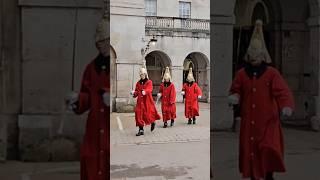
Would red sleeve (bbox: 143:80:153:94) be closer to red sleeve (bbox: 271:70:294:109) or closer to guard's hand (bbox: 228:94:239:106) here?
guard's hand (bbox: 228:94:239:106)

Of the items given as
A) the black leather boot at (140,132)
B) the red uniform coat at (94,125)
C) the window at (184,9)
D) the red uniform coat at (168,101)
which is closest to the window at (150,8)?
the window at (184,9)

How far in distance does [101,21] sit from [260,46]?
0.81 metres

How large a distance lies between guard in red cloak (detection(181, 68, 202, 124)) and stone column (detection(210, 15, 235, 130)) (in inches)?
9.5

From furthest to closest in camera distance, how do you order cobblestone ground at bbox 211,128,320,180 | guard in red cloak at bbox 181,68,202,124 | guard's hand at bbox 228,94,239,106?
1. guard in red cloak at bbox 181,68,202,124
2. cobblestone ground at bbox 211,128,320,180
3. guard's hand at bbox 228,94,239,106

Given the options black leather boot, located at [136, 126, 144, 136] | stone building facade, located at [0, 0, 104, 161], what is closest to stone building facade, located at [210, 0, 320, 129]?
stone building facade, located at [0, 0, 104, 161]

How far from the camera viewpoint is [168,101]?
3246 mm

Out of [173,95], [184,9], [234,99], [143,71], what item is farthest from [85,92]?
[184,9]

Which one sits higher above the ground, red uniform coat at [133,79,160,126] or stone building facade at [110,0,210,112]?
stone building facade at [110,0,210,112]

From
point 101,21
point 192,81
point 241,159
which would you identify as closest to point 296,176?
point 241,159

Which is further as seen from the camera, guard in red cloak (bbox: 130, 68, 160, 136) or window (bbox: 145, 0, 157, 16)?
window (bbox: 145, 0, 157, 16)


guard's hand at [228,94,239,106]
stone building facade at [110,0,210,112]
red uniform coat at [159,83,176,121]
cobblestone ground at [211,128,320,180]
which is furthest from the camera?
red uniform coat at [159,83,176,121]

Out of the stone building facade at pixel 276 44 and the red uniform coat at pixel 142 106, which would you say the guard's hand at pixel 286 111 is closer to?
the stone building facade at pixel 276 44

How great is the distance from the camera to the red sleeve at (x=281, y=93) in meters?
2.29

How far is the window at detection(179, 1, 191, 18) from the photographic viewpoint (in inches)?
122
